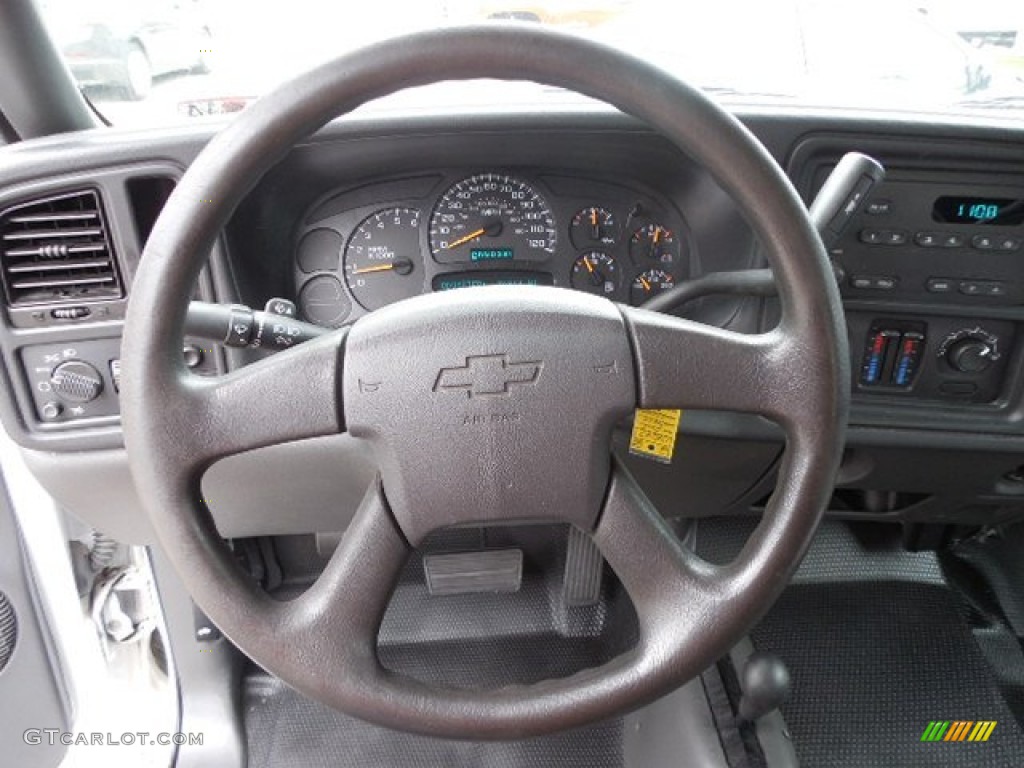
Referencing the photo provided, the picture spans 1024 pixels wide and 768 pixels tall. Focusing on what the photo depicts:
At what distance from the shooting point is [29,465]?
1.28 metres

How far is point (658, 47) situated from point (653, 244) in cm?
33

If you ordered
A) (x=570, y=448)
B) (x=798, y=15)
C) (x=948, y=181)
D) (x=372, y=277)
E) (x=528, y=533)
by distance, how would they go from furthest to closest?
(x=528, y=533), (x=798, y=15), (x=372, y=277), (x=948, y=181), (x=570, y=448)

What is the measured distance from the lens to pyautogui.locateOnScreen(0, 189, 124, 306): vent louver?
1120mm

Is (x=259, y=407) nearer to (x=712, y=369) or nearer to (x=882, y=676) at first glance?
(x=712, y=369)

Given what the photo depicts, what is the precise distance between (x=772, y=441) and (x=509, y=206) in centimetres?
52

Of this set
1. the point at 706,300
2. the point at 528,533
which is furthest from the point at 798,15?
the point at 528,533

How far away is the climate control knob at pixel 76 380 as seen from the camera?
1.18m

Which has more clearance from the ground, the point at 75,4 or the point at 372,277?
the point at 75,4

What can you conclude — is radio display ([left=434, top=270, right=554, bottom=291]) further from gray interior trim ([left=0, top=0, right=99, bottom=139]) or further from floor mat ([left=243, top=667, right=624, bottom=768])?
floor mat ([left=243, top=667, right=624, bottom=768])

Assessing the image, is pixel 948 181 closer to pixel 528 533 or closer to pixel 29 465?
pixel 528 533

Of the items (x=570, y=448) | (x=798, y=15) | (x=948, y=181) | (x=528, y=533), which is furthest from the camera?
(x=528, y=533)

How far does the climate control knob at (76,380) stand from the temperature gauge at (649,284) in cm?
80

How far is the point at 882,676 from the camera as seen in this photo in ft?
5.08

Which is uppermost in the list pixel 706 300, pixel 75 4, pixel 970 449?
pixel 75 4
